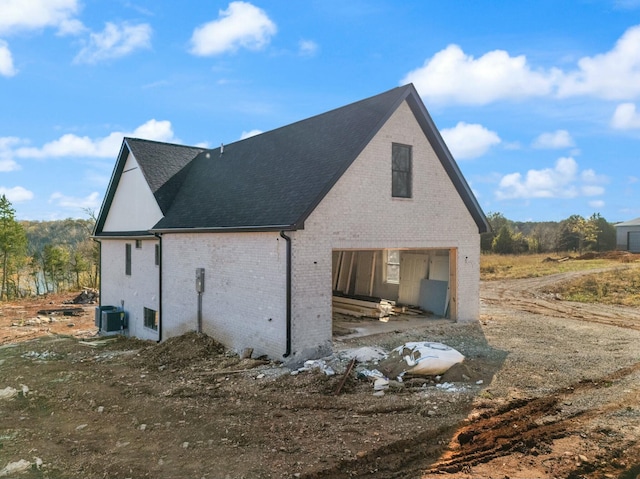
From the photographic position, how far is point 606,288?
25.1m

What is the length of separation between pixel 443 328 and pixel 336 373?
6076 millimetres

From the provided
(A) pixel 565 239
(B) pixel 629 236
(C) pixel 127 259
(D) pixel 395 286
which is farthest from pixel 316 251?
(B) pixel 629 236

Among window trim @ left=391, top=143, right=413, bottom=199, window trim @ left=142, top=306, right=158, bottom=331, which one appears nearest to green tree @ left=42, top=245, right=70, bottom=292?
window trim @ left=142, top=306, right=158, bottom=331

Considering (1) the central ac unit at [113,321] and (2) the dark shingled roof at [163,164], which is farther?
(1) the central ac unit at [113,321]

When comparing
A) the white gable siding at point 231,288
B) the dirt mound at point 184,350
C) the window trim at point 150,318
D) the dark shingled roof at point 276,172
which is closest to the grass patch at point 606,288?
the dark shingled roof at point 276,172

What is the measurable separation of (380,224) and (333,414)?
263 inches

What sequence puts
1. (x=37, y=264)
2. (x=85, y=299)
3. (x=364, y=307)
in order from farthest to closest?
1. (x=37, y=264)
2. (x=85, y=299)
3. (x=364, y=307)

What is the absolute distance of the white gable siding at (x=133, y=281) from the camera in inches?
711

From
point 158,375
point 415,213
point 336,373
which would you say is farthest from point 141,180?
point 336,373

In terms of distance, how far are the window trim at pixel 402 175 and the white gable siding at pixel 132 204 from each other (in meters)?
9.33

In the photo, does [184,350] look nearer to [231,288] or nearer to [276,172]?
[231,288]

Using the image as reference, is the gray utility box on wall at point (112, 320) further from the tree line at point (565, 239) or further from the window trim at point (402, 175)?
the tree line at point (565, 239)

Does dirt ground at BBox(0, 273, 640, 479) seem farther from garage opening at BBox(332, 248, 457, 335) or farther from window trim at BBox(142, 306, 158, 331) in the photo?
window trim at BBox(142, 306, 158, 331)

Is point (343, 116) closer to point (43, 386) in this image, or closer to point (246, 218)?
point (246, 218)
